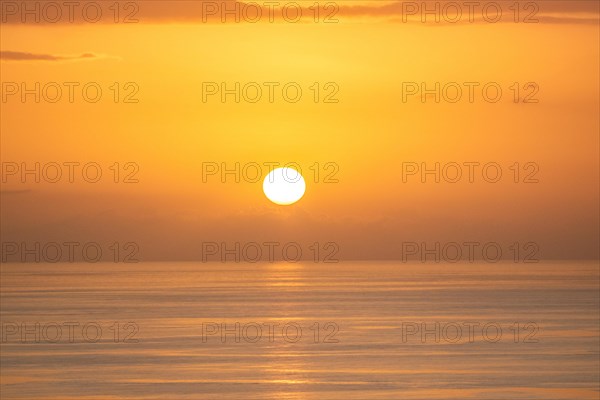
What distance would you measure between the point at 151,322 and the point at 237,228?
62.1 meters

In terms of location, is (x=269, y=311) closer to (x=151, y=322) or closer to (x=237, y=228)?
(x=151, y=322)

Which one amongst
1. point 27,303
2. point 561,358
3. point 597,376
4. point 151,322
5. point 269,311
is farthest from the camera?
point 27,303

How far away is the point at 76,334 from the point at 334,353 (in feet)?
33.3

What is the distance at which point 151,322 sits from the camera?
40.5 metres

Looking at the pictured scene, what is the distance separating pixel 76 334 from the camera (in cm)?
3466

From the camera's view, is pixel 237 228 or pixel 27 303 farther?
pixel 237 228

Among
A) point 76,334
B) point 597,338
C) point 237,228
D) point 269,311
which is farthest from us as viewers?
point 237,228

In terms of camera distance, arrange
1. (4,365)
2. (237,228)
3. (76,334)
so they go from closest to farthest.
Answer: (4,365) → (76,334) → (237,228)

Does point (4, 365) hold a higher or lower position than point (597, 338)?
lower

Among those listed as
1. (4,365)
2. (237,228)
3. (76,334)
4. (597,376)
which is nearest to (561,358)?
(597,376)

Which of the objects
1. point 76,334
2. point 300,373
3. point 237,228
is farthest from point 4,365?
point 237,228

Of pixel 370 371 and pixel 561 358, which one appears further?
pixel 561 358

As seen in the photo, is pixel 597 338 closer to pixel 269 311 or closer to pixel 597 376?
pixel 597 376

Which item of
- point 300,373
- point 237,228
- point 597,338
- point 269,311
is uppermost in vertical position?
point 237,228
